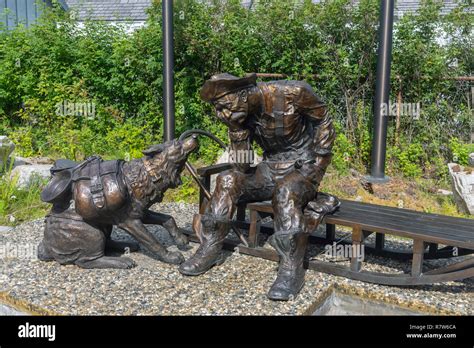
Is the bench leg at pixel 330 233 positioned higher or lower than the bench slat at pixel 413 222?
lower

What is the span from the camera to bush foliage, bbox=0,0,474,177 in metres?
7.89

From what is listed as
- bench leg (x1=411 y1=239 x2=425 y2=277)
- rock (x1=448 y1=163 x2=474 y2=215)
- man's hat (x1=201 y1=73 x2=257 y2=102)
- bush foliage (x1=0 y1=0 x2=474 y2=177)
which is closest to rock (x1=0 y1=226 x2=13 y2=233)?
bush foliage (x1=0 y1=0 x2=474 y2=177)

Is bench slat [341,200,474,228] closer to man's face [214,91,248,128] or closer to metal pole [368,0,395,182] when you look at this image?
man's face [214,91,248,128]

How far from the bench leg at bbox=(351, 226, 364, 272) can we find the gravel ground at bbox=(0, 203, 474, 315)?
129mm

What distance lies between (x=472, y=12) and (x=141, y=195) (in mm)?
6316

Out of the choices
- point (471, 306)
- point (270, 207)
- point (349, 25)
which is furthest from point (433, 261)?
point (349, 25)

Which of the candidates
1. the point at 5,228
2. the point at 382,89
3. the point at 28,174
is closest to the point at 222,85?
the point at 5,228

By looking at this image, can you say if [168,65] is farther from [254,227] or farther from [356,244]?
[356,244]

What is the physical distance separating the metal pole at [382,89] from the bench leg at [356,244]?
9.36 ft

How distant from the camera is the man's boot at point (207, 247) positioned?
13.9ft

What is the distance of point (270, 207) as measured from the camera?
14.5ft

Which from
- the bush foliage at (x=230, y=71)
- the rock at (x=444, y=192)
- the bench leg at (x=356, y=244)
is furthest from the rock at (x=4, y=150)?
the rock at (x=444, y=192)

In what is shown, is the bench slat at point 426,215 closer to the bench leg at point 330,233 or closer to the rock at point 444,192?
the bench leg at point 330,233
